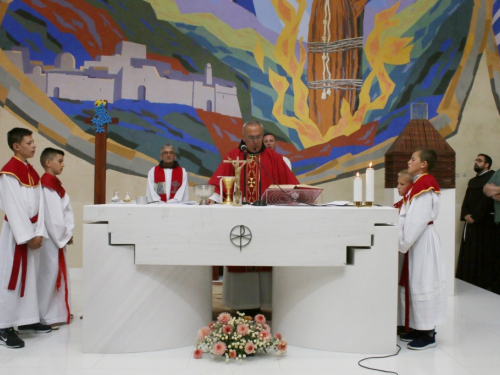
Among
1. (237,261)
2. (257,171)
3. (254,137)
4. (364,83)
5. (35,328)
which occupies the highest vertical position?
(364,83)

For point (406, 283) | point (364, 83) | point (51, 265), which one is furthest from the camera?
point (364, 83)

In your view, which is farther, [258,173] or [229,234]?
[258,173]

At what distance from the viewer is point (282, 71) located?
7.73m

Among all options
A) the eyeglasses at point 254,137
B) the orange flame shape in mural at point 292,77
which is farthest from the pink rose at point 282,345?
the orange flame shape in mural at point 292,77

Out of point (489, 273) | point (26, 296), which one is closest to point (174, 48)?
point (26, 296)

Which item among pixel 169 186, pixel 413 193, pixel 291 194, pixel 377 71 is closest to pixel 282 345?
pixel 291 194

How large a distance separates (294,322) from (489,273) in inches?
170

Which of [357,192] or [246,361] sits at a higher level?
[357,192]

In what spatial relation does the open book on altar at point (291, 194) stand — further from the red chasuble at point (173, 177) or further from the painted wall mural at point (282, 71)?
the painted wall mural at point (282, 71)

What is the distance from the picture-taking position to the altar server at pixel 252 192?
4.58 metres

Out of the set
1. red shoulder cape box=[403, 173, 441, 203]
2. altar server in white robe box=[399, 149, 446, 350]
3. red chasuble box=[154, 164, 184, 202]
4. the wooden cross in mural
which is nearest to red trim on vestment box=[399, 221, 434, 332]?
altar server in white robe box=[399, 149, 446, 350]

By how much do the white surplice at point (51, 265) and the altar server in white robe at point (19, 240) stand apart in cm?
28

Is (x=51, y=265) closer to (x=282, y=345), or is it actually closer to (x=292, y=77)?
(x=282, y=345)

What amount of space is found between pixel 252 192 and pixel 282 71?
140 inches
